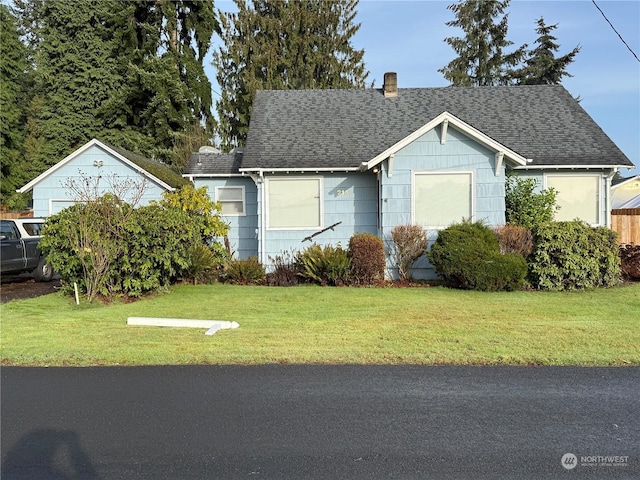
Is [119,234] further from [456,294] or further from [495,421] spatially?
[495,421]

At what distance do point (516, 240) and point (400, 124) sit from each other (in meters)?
6.22

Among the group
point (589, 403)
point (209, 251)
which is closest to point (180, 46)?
point (209, 251)

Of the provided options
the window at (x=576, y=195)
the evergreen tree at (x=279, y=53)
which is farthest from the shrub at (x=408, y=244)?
the evergreen tree at (x=279, y=53)

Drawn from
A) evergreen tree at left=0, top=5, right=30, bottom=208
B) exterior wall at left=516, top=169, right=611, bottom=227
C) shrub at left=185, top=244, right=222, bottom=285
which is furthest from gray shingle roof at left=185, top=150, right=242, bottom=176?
evergreen tree at left=0, top=5, right=30, bottom=208

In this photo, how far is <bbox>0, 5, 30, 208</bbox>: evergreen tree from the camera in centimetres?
3900

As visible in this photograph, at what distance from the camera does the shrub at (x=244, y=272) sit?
1502 cm

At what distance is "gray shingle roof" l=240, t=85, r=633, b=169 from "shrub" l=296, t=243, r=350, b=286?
2993mm

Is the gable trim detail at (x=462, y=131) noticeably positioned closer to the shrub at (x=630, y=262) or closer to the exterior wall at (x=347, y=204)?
the exterior wall at (x=347, y=204)

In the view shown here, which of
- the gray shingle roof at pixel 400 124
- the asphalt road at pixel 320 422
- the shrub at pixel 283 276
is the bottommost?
the asphalt road at pixel 320 422

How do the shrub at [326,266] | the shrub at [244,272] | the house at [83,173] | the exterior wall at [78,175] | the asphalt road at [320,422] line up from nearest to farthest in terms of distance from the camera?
1. the asphalt road at [320,422]
2. the shrub at [326,266]
3. the shrub at [244,272]
4. the house at [83,173]
5. the exterior wall at [78,175]

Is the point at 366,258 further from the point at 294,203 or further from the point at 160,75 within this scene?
the point at 160,75

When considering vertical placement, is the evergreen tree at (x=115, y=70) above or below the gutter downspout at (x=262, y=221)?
above

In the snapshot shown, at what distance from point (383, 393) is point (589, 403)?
203cm

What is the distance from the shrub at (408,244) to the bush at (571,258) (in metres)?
2.75
